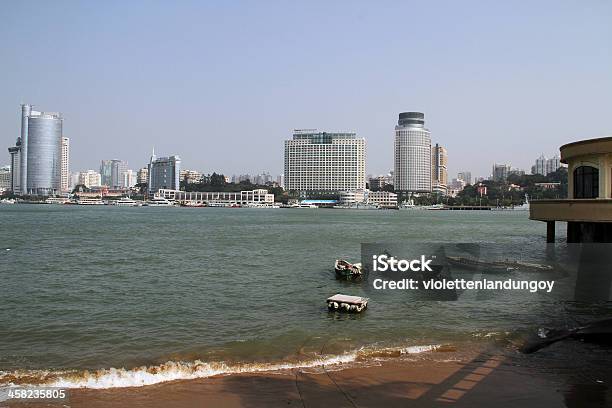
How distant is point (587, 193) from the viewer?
99.5ft

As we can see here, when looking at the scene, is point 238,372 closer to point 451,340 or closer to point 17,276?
point 451,340

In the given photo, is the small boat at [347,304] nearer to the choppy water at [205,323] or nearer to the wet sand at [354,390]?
the choppy water at [205,323]

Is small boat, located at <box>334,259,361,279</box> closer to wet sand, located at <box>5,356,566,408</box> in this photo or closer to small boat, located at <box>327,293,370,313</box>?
small boat, located at <box>327,293,370,313</box>

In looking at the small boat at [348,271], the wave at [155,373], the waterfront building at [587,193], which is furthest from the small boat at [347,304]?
the waterfront building at [587,193]

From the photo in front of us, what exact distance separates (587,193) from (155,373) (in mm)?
27136

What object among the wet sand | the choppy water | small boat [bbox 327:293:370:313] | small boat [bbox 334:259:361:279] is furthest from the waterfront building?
the wet sand

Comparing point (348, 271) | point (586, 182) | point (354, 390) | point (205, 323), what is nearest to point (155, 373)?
point (354, 390)

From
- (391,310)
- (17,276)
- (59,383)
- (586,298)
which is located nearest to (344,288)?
(391,310)

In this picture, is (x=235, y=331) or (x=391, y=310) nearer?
(x=235, y=331)

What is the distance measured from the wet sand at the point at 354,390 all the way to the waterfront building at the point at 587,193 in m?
18.8

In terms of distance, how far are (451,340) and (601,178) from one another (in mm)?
19038

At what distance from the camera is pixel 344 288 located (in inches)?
966

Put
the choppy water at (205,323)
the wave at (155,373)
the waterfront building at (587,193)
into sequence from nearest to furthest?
1. the wave at (155,373)
2. the choppy water at (205,323)
3. the waterfront building at (587,193)

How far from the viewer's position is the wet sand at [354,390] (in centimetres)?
1016
